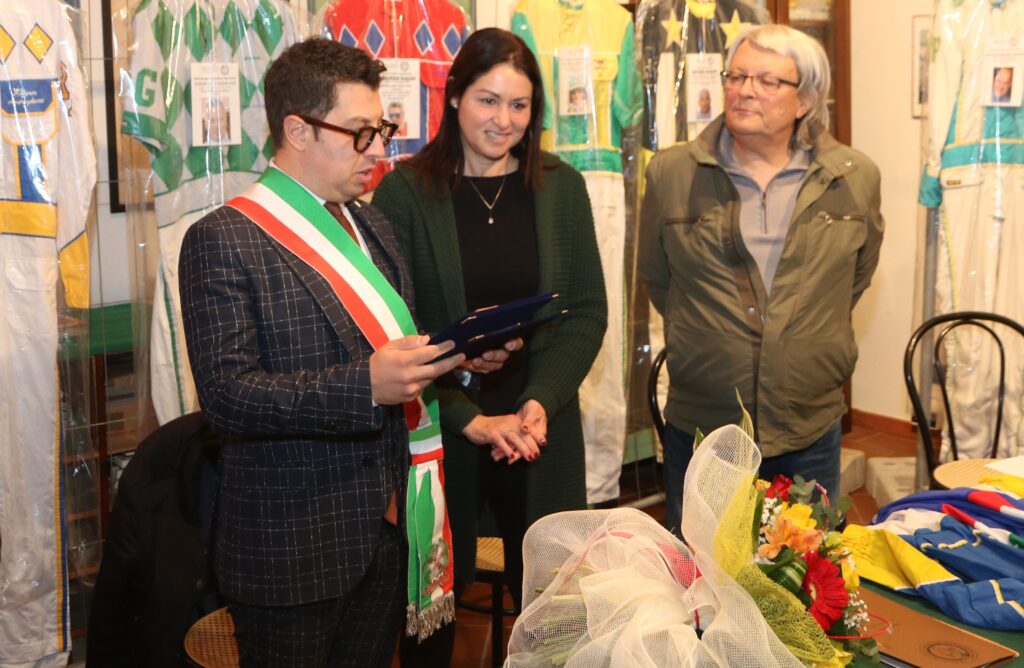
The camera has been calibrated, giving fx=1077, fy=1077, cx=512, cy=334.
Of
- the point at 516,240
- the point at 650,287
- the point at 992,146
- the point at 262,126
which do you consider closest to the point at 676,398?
the point at 650,287

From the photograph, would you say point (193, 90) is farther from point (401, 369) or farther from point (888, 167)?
point (888, 167)

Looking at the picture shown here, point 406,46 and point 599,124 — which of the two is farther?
point 599,124

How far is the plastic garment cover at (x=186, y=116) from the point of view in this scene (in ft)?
10.3

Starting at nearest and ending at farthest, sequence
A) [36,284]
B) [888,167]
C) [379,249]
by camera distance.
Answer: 1. [379,249]
2. [36,284]
3. [888,167]

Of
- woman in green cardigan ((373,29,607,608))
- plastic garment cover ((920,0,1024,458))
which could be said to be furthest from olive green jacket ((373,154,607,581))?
plastic garment cover ((920,0,1024,458))

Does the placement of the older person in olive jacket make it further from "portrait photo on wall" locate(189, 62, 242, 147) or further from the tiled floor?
"portrait photo on wall" locate(189, 62, 242, 147)

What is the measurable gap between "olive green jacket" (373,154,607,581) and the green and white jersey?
103cm

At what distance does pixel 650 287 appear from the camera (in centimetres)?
285

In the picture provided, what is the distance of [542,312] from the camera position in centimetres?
252

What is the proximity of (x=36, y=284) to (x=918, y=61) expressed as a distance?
409 centimetres

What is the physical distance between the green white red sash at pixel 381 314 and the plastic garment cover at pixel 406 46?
1.61 m

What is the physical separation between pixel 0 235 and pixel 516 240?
1457 millimetres

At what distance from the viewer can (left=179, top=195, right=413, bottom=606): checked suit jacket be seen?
67.3 inches

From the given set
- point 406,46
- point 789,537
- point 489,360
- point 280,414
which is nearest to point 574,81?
point 406,46
